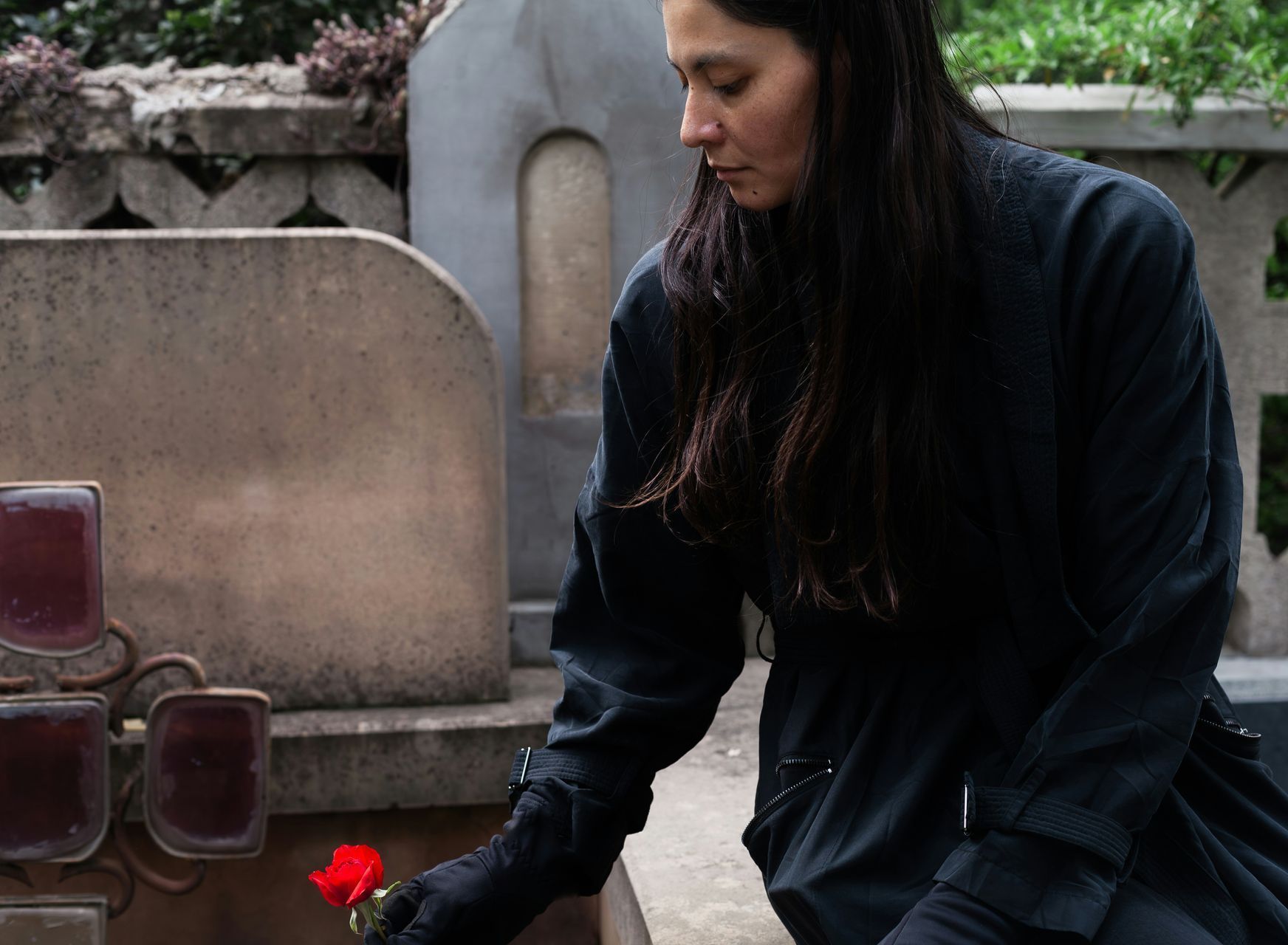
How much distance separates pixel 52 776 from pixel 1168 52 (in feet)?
10.6

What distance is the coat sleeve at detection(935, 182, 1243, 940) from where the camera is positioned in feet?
4.16

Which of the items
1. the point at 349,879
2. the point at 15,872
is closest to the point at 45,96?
the point at 15,872

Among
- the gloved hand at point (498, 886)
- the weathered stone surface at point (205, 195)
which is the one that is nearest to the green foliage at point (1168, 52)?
the weathered stone surface at point (205, 195)

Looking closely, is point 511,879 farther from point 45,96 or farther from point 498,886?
point 45,96

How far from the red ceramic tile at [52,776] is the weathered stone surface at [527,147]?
1482 mm

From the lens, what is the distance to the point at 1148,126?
3.59m

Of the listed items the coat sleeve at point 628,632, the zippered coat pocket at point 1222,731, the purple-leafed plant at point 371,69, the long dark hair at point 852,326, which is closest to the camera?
the long dark hair at point 852,326

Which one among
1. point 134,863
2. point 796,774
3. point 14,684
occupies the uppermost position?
point 796,774

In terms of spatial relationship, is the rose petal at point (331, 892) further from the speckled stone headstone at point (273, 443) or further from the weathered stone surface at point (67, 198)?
the weathered stone surface at point (67, 198)

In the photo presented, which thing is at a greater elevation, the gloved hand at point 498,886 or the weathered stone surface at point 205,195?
the weathered stone surface at point 205,195

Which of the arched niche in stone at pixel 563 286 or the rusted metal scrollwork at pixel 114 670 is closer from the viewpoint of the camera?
the rusted metal scrollwork at pixel 114 670

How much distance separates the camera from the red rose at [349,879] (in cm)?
147

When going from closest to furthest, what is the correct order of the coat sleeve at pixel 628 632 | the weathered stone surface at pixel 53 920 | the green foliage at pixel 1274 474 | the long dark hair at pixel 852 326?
the long dark hair at pixel 852 326
the coat sleeve at pixel 628 632
the weathered stone surface at pixel 53 920
the green foliage at pixel 1274 474

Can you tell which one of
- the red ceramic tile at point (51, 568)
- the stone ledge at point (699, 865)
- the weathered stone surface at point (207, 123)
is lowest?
the stone ledge at point (699, 865)
